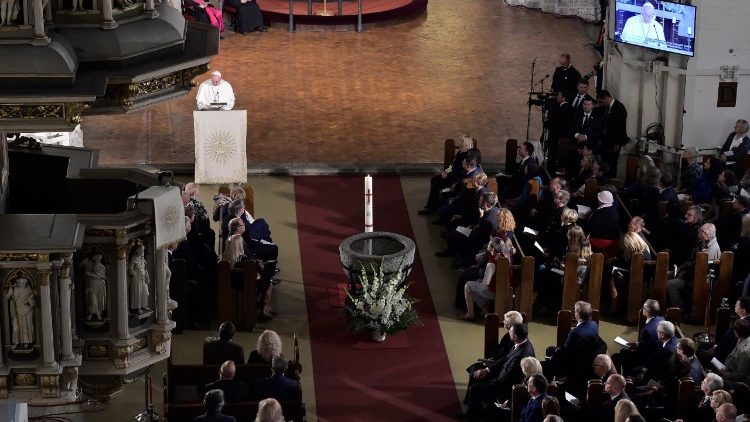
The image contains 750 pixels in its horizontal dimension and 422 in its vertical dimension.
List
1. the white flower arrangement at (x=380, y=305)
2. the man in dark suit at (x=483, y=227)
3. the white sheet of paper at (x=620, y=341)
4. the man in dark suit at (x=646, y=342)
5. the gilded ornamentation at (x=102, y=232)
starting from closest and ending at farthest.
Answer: the gilded ornamentation at (x=102, y=232), the man in dark suit at (x=646, y=342), the white sheet of paper at (x=620, y=341), the white flower arrangement at (x=380, y=305), the man in dark suit at (x=483, y=227)

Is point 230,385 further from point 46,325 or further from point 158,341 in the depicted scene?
point 46,325

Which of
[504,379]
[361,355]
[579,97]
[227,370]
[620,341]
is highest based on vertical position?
[579,97]

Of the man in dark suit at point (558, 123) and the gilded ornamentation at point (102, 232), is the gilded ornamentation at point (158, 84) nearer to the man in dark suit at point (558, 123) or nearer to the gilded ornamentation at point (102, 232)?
the gilded ornamentation at point (102, 232)

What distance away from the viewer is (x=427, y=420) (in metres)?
14.4

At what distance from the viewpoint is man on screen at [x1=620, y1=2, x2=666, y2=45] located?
19.7 meters

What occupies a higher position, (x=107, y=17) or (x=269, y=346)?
(x=107, y=17)

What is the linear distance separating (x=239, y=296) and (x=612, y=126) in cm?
660

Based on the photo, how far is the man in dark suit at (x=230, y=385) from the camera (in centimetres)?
1286

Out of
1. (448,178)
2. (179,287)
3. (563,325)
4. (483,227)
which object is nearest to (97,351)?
(563,325)

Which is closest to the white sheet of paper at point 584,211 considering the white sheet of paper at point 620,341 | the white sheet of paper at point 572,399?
the white sheet of paper at point 620,341

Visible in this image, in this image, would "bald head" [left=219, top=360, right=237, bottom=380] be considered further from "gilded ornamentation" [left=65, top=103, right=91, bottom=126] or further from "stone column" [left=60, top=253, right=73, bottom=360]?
"gilded ornamentation" [left=65, top=103, right=91, bottom=126]

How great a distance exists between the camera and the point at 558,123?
20.8 m

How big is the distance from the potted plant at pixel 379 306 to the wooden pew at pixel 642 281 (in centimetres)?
235

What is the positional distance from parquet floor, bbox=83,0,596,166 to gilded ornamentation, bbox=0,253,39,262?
494 inches
